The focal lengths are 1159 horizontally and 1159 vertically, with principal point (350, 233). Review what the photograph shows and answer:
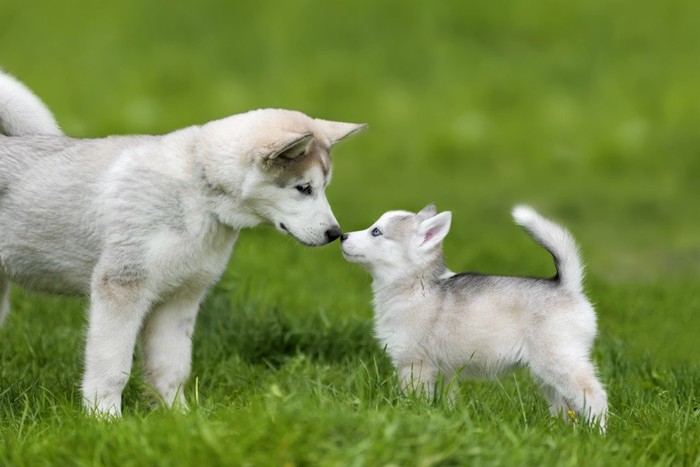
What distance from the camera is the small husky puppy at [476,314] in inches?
205

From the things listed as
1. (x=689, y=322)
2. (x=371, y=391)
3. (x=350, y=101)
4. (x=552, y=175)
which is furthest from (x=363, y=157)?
(x=371, y=391)

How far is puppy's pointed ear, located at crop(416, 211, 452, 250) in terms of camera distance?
5.63 meters

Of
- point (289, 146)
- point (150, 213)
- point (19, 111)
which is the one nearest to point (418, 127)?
point (19, 111)

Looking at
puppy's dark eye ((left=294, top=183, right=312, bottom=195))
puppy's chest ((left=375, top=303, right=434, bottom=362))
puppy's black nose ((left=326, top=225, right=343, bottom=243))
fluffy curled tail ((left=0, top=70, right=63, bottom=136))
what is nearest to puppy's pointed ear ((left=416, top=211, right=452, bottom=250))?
puppy's chest ((left=375, top=303, right=434, bottom=362))

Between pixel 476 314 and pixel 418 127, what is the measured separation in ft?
28.9

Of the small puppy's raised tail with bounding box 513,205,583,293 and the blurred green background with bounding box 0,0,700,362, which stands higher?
the small puppy's raised tail with bounding box 513,205,583,293

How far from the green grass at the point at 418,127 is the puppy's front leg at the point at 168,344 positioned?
342mm

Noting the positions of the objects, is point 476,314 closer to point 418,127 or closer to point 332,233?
point 332,233

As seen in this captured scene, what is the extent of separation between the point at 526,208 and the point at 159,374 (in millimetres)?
2000

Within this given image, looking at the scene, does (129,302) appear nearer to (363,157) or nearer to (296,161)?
(296,161)

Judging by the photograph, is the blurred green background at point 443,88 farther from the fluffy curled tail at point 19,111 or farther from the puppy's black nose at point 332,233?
the puppy's black nose at point 332,233

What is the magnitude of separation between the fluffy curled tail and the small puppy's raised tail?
102 inches

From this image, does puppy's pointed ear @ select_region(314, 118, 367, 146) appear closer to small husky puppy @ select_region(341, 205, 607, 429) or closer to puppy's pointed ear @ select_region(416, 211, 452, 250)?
small husky puppy @ select_region(341, 205, 607, 429)

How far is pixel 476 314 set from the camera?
5.40 meters
